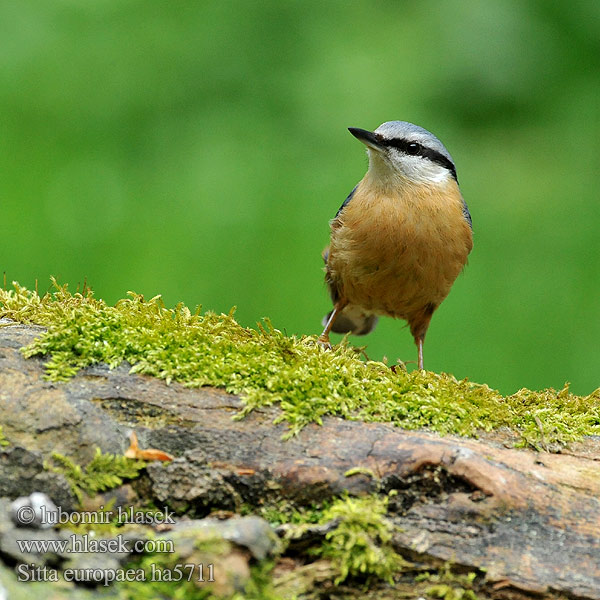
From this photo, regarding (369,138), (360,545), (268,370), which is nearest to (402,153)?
(369,138)

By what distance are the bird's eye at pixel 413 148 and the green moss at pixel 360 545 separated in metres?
2.70

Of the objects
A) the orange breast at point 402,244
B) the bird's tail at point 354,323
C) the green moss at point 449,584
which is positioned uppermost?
the orange breast at point 402,244

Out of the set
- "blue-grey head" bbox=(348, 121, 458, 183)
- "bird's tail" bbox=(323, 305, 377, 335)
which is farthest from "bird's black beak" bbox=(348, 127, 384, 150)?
"bird's tail" bbox=(323, 305, 377, 335)

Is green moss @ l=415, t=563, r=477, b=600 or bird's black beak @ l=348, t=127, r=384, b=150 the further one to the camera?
bird's black beak @ l=348, t=127, r=384, b=150

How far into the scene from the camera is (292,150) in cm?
790

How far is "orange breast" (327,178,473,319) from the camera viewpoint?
4645mm

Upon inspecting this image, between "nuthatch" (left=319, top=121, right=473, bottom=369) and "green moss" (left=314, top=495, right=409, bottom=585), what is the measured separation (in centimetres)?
195

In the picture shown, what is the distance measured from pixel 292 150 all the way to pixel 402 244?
11.6 ft

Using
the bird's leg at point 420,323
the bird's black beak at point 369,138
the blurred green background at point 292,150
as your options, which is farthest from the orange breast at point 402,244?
the blurred green background at point 292,150

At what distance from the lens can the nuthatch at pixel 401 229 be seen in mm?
4652

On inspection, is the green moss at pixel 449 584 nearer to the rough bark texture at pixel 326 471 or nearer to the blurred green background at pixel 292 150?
the rough bark texture at pixel 326 471

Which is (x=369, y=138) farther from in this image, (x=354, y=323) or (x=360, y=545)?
(x=360, y=545)

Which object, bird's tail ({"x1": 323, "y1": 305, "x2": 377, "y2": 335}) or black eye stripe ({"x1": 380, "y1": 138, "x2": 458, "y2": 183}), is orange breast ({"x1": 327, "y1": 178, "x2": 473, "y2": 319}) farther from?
bird's tail ({"x1": 323, "y1": 305, "x2": 377, "y2": 335})

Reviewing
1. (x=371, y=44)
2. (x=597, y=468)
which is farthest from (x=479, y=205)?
(x=597, y=468)
